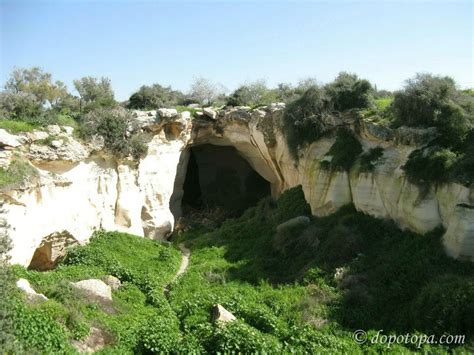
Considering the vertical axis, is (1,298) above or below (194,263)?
above

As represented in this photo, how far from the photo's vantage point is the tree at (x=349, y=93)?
1722 centimetres

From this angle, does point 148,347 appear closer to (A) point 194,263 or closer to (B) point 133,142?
(A) point 194,263

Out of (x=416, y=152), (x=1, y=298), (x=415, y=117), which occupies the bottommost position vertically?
(x=1, y=298)

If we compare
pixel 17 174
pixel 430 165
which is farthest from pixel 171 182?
pixel 430 165

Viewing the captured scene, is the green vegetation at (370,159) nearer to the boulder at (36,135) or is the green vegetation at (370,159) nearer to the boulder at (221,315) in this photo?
the boulder at (221,315)

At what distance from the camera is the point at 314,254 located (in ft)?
48.1

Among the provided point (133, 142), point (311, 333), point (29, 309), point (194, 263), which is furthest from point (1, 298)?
point (133, 142)

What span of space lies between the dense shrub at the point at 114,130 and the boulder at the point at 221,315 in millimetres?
9691

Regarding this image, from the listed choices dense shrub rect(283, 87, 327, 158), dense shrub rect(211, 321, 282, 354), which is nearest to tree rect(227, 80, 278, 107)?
dense shrub rect(283, 87, 327, 158)

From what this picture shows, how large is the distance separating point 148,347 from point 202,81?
966 inches

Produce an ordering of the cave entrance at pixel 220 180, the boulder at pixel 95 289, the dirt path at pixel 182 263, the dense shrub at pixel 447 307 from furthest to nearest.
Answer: the cave entrance at pixel 220 180
the dirt path at pixel 182 263
the boulder at pixel 95 289
the dense shrub at pixel 447 307

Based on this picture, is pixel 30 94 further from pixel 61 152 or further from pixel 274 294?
pixel 274 294

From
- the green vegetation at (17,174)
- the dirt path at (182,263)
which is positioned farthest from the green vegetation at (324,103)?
the green vegetation at (17,174)

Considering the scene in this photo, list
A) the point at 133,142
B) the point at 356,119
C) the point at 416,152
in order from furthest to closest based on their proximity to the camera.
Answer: the point at 133,142, the point at 356,119, the point at 416,152
